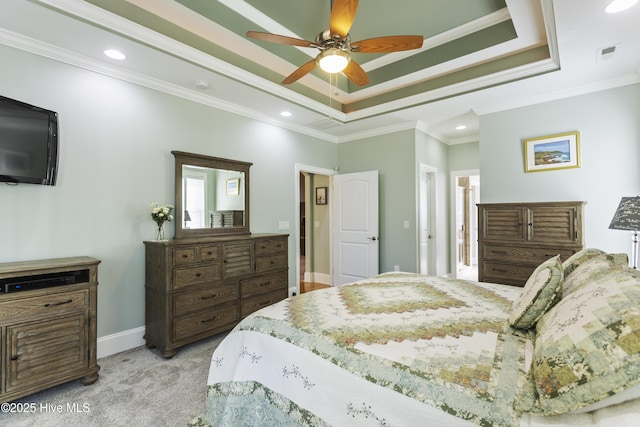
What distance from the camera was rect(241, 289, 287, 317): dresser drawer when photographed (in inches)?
131

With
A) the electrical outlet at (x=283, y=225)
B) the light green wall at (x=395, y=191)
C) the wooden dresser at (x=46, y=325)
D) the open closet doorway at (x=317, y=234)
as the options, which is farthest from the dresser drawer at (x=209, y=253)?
the light green wall at (x=395, y=191)

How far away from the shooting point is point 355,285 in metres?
2.31

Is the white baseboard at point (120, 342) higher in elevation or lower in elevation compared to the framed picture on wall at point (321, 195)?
lower

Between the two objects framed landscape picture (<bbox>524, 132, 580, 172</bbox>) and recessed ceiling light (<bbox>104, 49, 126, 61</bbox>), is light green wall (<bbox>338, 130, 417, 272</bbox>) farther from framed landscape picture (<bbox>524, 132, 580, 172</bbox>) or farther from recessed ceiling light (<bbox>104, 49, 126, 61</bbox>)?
recessed ceiling light (<bbox>104, 49, 126, 61</bbox>)

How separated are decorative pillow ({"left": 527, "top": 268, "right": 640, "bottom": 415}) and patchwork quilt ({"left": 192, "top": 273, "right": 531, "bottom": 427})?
4.5 inches

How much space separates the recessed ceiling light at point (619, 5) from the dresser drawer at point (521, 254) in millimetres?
2023

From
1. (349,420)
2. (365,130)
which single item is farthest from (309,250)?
(349,420)

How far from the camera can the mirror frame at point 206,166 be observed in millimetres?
3211

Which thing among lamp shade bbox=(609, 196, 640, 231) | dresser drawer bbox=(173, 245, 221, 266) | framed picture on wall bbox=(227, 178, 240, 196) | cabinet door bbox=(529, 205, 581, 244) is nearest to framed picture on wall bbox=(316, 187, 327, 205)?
framed picture on wall bbox=(227, 178, 240, 196)

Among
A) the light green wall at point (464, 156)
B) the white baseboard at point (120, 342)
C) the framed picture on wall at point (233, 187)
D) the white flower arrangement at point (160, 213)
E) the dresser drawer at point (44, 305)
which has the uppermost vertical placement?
the light green wall at point (464, 156)

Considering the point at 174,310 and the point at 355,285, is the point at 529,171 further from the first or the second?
the point at 174,310

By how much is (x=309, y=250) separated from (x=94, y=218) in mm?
3710

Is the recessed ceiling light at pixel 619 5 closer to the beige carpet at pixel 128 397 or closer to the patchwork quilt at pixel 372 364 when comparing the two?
the patchwork quilt at pixel 372 364

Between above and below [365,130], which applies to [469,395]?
below
